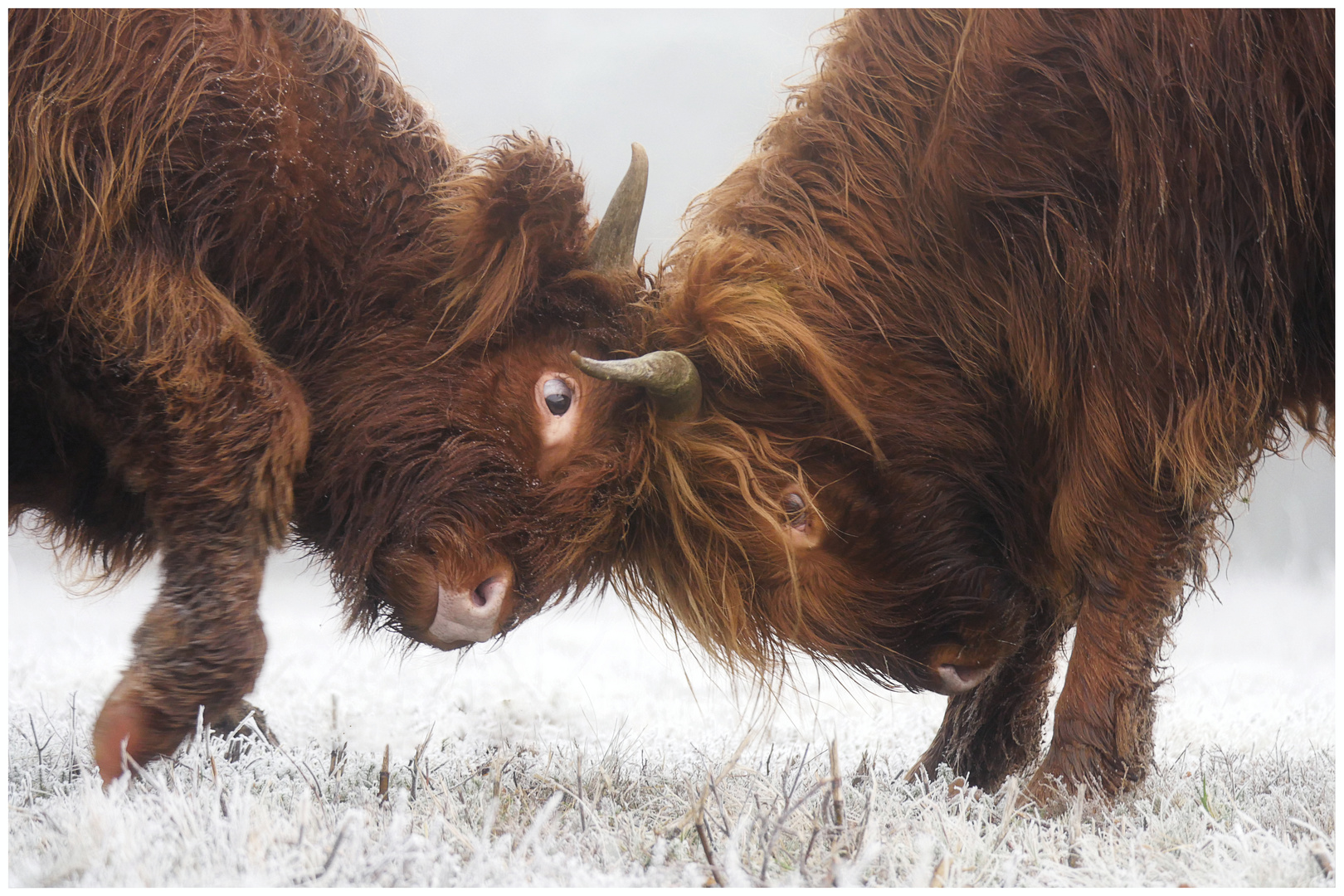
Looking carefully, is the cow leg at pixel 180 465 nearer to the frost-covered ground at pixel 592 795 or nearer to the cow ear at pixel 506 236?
the frost-covered ground at pixel 592 795

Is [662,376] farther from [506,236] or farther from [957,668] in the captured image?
[957,668]

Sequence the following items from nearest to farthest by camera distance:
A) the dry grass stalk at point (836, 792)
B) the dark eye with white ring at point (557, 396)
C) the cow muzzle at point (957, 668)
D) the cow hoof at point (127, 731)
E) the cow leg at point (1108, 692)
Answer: the dry grass stalk at point (836, 792) < the cow hoof at point (127, 731) < the cow leg at point (1108, 692) < the dark eye with white ring at point (557, 396) < the cow muzzle at point (957, 668)

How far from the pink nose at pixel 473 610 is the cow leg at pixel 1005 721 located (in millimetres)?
1059

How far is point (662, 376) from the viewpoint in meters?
1.92

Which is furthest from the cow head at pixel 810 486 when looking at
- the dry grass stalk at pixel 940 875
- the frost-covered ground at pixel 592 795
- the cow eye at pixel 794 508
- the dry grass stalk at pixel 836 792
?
the dry grass stalk at pixel 940 875

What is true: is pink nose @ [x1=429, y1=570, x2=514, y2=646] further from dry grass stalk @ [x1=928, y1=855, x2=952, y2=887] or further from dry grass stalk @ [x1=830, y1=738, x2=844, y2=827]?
dry grass stalk @ [x1=928, y1=855, x2=952, y2=887]

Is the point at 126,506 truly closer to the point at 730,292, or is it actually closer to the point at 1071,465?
the point at 730,292

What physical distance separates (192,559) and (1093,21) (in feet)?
6.04

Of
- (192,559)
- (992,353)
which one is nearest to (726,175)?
(992,353)

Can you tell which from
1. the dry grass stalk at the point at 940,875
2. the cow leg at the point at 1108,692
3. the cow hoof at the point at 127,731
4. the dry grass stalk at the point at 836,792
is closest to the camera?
the dry grass stalk at the point at 940,875

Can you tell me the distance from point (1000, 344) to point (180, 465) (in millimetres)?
1529

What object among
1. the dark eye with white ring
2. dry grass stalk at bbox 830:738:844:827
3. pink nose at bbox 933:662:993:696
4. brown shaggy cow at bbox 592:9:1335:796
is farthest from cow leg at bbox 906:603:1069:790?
the dark eye with white ring

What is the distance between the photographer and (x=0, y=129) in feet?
5.87

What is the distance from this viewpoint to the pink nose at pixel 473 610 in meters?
1.93
